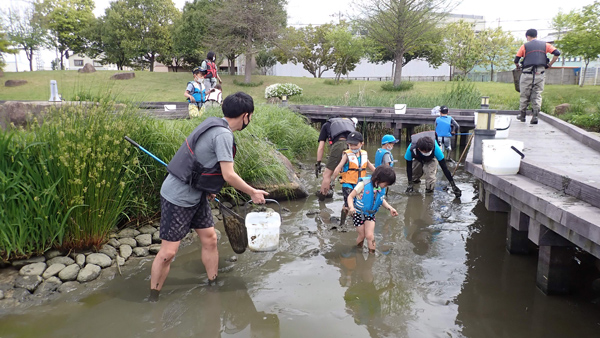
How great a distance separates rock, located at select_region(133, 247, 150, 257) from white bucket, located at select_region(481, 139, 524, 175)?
4164 millimetres

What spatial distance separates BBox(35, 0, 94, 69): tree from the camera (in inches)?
1585

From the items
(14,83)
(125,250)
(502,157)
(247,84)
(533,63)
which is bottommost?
(125,250)

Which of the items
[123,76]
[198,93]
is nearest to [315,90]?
[123,76]

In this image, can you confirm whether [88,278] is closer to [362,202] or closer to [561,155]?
[362,202]

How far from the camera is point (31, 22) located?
132ft

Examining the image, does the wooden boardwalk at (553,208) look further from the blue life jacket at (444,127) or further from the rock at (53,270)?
the rock at (53,270)

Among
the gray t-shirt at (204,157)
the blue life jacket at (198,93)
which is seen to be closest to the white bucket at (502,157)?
the gray t-shirt at (204,157)

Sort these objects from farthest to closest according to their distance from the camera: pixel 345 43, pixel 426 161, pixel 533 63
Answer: pixel 345 43 → pixel 533 63 → pixel 426 161

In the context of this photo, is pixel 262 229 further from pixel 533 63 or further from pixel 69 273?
pixel 533 63

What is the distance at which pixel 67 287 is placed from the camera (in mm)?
4164

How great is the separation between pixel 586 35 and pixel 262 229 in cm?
2550

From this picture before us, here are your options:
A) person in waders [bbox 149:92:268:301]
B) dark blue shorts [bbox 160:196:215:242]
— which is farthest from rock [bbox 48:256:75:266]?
dark blue shorts [bbox 160:196:215:242]

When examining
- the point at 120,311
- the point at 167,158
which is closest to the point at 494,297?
the point at 120,311

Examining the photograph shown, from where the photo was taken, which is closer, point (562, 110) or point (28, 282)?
point (28, 282)
